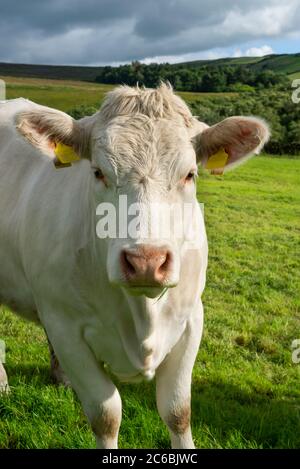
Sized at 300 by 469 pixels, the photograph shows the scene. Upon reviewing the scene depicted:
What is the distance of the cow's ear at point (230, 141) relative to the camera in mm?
3273

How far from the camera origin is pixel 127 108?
10.5 ft

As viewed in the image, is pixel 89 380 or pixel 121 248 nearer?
pixel 121 248

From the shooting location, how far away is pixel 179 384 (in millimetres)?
3799

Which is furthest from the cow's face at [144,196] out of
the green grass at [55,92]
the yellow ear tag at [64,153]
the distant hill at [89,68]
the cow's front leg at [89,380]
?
the distant hill at [89,68]

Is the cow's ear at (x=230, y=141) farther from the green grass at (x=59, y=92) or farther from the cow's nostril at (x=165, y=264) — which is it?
the green grass at (x=59, y=92)

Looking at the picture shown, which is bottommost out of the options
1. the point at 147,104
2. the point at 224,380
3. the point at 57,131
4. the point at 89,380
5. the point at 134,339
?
the point at 224,380

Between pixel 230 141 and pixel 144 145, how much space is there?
66 cm

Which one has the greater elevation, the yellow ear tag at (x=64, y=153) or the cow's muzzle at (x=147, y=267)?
the yellow ear tag at (x=64, y=153)

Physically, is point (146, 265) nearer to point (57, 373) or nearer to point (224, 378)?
point (57, 373)

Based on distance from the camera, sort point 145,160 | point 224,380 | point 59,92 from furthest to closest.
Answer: point 59,92 < point 224,380 < point 145,160

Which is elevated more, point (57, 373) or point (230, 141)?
point (230, 141)

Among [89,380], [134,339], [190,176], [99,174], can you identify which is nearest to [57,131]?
[99,174]
